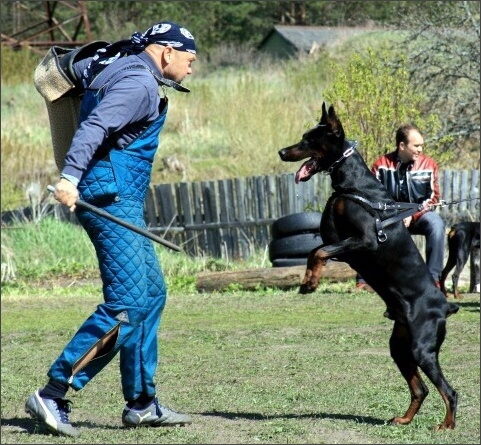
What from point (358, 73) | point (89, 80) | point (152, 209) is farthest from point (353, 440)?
point (152, 209)

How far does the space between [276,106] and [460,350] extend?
15.5m

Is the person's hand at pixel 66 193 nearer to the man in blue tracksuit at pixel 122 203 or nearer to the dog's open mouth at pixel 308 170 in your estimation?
the man in blue tracksuit at pixel 122 203

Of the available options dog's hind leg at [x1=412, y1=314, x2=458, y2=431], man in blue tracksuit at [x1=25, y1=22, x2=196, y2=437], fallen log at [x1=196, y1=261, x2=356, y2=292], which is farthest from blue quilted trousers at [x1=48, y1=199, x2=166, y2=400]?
fallen log at [x1=196, y1=261, x2=356, y2=292]

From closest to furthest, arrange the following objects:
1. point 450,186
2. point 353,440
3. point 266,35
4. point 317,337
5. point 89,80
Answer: point 353,440
point 89,80
point 317,337
point 450,186
point 266,35

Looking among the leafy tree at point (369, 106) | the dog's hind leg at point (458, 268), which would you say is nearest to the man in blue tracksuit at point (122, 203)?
the dog's hind leg at point (458, 268)

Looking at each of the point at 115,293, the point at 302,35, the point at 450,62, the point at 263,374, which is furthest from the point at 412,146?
the point at 302,35

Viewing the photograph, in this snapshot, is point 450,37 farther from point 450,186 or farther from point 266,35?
point 266,35

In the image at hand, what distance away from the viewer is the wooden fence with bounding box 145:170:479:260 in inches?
664

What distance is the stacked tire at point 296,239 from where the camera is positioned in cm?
1415

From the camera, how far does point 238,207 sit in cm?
1788

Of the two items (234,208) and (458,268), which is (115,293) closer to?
(458,268)

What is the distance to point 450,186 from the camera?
670 inches

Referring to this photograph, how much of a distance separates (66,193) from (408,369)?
84.2 inches

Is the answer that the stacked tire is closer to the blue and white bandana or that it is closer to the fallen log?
the fallen log
